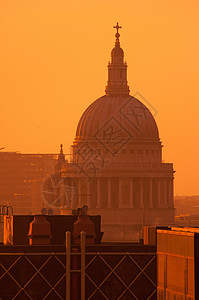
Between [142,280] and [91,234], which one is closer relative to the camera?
[142,280]

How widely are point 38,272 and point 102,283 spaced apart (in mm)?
4090

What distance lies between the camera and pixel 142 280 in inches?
4397

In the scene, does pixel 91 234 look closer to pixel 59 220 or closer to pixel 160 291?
pixel 59 220

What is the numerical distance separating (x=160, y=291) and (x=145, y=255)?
215 inches

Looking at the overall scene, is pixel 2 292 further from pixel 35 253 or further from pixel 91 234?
pixel 91 234

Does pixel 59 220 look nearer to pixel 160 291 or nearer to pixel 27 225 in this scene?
pixel 27 225

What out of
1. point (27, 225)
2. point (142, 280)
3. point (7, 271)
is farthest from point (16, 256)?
point (27, 225)

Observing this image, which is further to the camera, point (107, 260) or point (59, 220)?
point (59, 220)

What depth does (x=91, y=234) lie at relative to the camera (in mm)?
120750

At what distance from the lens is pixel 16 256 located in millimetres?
111438

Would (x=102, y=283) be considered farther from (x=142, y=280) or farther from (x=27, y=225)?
(x=27, y=225)

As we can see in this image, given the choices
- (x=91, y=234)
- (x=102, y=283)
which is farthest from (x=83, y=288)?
(x=91, y=234)

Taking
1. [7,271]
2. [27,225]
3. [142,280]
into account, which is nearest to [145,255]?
[142,280]

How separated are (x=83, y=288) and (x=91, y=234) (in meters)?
10.2
